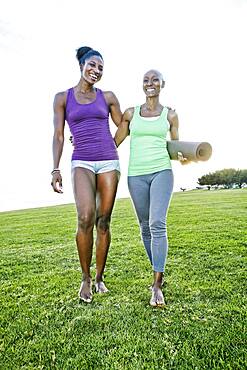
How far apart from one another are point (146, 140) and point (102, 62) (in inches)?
42.1

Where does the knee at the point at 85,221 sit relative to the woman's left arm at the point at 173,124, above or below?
below

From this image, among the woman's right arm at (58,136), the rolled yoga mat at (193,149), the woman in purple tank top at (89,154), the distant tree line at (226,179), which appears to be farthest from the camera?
the distant tree line at (226,179)

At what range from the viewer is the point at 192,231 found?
10.2m

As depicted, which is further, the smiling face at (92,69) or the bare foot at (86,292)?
the smiling face at (92,69)

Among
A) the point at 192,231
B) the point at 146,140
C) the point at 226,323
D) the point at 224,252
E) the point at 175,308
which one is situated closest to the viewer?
the point at 226,323

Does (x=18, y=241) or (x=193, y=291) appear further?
(x=18, y=241)

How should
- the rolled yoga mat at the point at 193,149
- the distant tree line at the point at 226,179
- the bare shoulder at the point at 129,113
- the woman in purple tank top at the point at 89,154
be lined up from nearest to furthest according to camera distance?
the rolled yoga mat at the point at 193,149 < the woman in purple tank top at the point at 89,154 < the bare shoulder at the point at 129,113 < the distant tree line at the point at 226,179

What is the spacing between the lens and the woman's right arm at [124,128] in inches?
182

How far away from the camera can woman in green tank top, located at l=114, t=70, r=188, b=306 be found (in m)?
4.18

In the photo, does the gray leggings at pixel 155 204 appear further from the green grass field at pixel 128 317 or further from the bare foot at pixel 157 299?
the green grass field at pixel 128 317

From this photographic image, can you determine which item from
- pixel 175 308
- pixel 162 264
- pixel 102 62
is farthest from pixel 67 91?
pixel 175 308

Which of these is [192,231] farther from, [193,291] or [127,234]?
[193,291]

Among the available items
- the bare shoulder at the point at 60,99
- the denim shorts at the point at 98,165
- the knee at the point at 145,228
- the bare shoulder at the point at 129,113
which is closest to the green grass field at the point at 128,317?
the knee at the point at 145,228

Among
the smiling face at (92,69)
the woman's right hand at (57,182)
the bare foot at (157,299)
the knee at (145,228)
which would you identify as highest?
the smiling face at (92,69)
